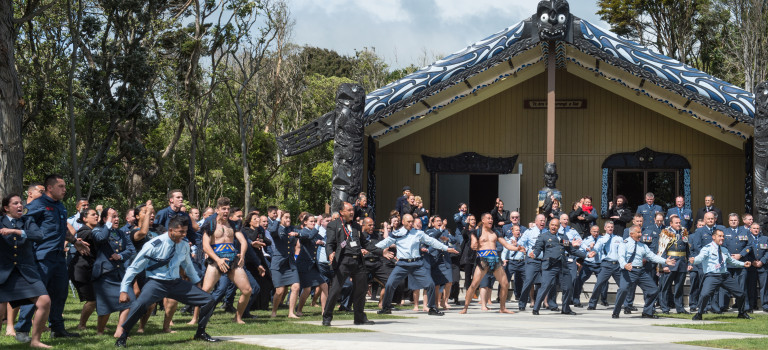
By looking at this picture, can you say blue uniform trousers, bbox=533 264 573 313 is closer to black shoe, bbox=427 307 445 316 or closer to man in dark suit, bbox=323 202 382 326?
black shoe, bbox=427 307 445 316

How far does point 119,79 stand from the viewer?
3178 cm

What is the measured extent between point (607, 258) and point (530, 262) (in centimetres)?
130

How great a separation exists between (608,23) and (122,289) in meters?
38.2

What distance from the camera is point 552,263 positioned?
1578 cm

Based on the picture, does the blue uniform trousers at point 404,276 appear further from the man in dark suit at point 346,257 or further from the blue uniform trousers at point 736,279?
the blue uniform trousers at point 736,279

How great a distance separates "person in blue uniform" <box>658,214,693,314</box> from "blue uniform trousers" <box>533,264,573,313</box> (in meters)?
1.75

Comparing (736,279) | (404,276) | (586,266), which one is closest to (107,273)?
(404,276)

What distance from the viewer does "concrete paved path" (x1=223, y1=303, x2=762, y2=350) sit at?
10.4 m

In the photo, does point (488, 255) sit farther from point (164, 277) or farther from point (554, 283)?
point (164, 277)

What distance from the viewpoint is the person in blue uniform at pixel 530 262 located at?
16.1 m

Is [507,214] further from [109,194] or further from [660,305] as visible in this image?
[109,194]

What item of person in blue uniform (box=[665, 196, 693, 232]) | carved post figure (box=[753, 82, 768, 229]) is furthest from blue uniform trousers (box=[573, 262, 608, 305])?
carved post figure (box=[753, 82, 768, 229])

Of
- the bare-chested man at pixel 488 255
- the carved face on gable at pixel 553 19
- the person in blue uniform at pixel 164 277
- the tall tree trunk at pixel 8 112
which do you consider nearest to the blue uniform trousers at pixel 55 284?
the person in blue uniform at pixel 164 277

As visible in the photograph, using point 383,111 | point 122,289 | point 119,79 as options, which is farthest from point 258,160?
point 122,289
